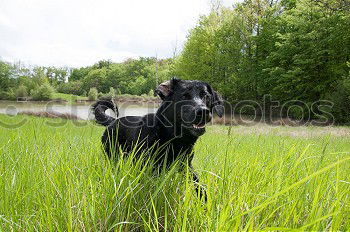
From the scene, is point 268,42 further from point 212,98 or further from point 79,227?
point 79,227

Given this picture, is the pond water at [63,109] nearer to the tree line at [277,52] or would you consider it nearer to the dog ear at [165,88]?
the tree line at [277,52]

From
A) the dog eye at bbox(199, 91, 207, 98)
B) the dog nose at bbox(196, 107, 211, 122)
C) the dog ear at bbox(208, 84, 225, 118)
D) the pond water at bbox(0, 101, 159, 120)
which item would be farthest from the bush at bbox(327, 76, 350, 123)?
the dog nose at bbox(196, 107, 211, 122)

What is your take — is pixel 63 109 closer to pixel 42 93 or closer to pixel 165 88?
pixel 42 93

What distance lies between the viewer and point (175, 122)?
3510 mm

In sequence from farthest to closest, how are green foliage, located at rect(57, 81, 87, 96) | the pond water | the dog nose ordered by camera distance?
green foliage, located at rect(57, 81, 87, 96)
the pond water
the dog nose

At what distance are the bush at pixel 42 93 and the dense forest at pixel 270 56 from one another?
144 millimetres

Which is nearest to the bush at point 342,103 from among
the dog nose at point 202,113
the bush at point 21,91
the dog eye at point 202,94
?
the dog eye at point 202,94

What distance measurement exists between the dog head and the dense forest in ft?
79.5

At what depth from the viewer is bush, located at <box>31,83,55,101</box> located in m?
38.4

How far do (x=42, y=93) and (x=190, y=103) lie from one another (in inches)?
1596

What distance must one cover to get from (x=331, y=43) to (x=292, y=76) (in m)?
5.25

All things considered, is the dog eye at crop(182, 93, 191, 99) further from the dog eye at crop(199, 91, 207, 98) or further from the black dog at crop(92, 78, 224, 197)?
the dog eye at crop(199, 91, 207, 98)

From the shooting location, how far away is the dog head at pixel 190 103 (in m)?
3.23

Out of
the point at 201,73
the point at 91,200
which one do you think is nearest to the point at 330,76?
the point at 201,73
